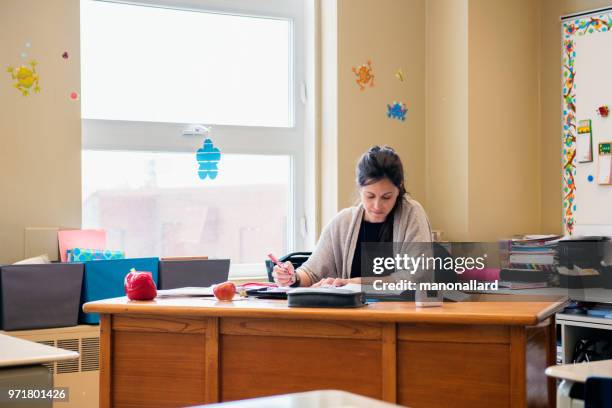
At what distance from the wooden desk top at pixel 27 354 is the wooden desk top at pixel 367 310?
518 millimetres

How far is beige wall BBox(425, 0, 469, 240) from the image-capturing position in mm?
4141

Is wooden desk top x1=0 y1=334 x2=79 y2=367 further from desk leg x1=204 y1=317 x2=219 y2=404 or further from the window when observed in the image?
the window

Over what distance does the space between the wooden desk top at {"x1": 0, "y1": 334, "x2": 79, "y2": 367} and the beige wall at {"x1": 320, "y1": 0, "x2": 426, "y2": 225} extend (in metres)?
2.22

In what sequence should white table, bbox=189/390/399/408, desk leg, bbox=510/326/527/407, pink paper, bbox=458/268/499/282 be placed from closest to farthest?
white table, bbox=189/390/399/408
desk leg, bbox=510/326/527/407
pink paper, bbox=458/268/499/282

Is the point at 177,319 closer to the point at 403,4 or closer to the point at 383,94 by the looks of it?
the point at 383,94

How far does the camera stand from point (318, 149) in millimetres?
4215

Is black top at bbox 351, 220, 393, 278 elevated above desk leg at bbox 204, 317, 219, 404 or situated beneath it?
elevated above

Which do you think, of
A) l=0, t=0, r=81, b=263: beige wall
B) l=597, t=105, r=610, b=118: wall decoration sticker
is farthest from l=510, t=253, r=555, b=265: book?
l=0, t=0, r=81, b=263: beige wall

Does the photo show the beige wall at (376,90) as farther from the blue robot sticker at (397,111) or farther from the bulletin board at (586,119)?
the bulletin board at (586,119)

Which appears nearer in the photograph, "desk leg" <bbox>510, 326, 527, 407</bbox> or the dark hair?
"desk leg" <bbox>510, 326, 527, 407</bbox>

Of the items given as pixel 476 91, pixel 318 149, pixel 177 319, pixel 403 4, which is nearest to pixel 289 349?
pixel 177 319

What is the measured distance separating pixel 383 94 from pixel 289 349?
216 cm

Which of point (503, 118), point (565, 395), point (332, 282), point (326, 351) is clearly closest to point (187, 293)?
point (332, 282)

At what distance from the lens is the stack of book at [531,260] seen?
12.6ft
